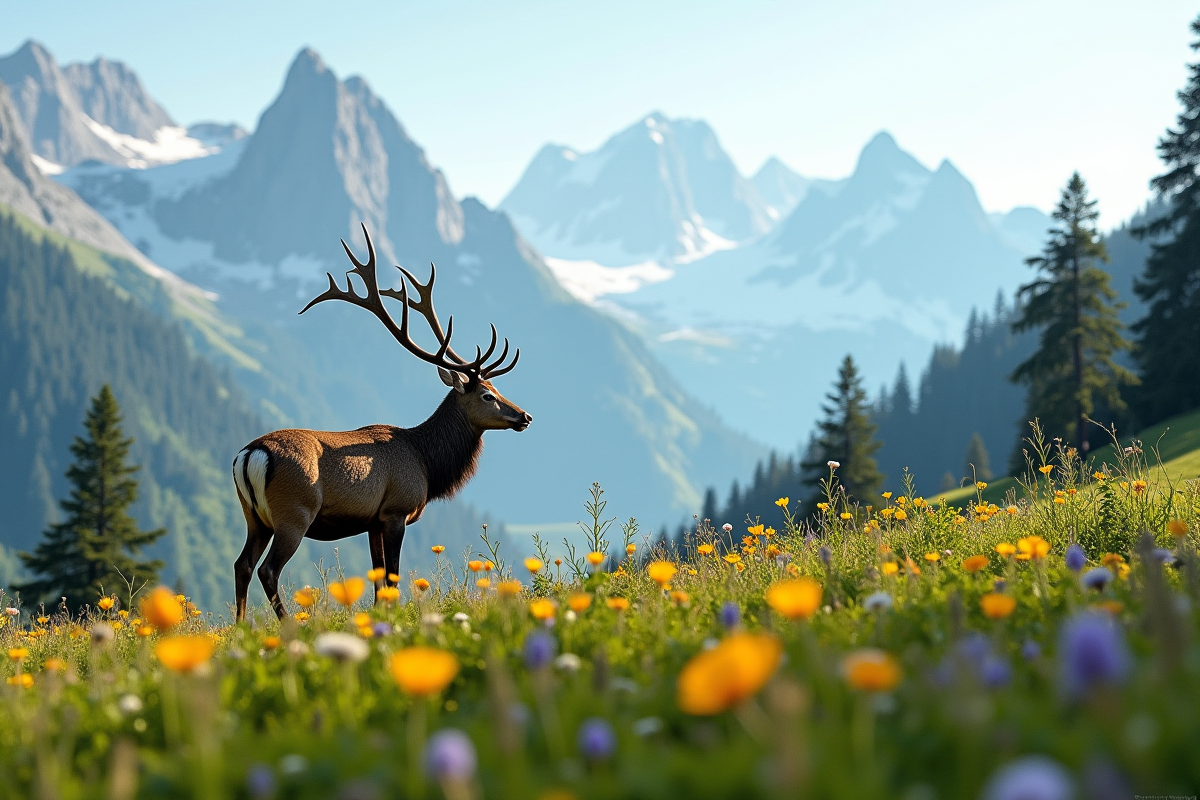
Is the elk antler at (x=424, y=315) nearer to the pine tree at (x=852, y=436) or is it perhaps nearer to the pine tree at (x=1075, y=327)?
the pine tree at (x=1075, y=327)

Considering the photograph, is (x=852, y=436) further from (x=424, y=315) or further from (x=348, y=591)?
(x=348, y=591)

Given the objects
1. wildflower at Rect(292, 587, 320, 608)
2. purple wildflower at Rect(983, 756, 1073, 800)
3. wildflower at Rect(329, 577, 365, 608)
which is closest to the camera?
purple wildflower at Rect(983, 756, 1073, 800)

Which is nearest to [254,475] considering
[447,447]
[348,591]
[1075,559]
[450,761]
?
[447,447]

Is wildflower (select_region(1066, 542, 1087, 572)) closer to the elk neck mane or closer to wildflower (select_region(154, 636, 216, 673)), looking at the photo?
wildflower (select_region(154, 636, 216, 673))

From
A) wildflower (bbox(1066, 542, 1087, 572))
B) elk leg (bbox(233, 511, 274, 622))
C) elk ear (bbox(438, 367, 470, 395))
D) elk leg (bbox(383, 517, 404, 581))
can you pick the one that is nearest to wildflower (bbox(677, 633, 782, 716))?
wildflower (bbox(1066, 542, 1087, 572))

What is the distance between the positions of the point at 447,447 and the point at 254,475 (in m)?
2.41

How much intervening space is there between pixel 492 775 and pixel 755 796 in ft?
2.26

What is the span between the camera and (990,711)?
263 centimetres

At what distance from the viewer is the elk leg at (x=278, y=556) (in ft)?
29.1

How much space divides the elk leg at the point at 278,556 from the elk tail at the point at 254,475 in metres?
0.21

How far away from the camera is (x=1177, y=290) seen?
1561 inches

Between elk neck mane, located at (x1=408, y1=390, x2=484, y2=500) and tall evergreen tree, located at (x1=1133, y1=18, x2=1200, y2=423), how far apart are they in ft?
115

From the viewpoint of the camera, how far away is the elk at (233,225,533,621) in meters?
8.98

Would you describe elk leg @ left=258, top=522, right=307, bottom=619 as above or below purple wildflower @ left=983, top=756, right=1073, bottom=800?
above
